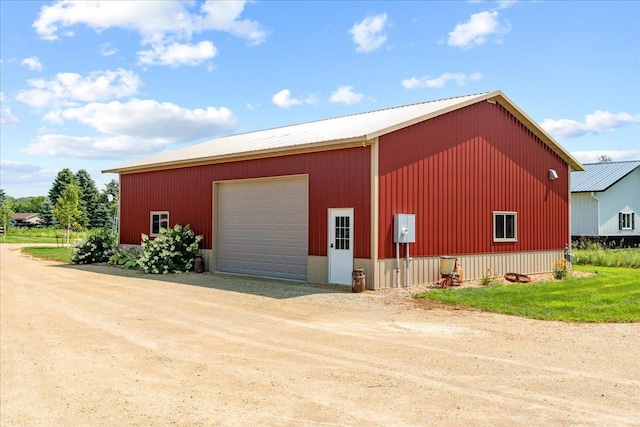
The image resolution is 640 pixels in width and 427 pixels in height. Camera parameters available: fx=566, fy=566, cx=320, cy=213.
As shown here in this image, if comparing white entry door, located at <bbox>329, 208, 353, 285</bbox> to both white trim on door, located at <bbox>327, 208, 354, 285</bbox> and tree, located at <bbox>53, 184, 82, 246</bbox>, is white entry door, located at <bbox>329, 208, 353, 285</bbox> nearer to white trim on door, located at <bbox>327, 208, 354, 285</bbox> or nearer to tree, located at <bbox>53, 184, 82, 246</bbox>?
white trim on door, located at <bbox>327, 208, 354, 285</bbox>

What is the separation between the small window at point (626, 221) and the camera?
33578 mm

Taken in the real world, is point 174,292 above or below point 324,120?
below

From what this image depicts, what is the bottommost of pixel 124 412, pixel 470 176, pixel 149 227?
pixel 124 412

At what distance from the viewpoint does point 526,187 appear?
18812 mm

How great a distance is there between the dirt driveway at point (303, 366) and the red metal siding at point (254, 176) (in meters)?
3.25

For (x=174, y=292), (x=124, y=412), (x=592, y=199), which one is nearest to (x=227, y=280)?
(x=174, y=292)

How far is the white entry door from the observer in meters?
14.6

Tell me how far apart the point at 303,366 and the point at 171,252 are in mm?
12683

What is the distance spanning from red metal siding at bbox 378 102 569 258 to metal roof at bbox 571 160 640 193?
13.4 metres

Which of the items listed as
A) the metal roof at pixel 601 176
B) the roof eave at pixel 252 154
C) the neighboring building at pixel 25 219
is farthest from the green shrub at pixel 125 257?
the neighboring building at pixel 25 219

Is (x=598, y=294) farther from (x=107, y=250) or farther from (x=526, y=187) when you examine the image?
(x=107, y=250)

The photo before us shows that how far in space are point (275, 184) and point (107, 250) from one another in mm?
10058

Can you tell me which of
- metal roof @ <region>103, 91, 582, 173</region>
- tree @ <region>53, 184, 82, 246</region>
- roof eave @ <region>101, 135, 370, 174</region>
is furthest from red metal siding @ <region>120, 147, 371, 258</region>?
tree @ <region>53, 184, 82, 246</region>

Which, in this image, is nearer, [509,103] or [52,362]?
[52,362]
